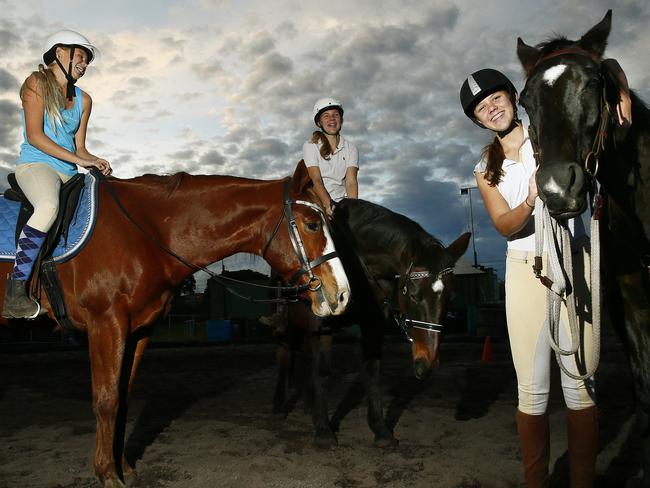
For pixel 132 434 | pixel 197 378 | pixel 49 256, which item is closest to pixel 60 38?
pixel 49 256

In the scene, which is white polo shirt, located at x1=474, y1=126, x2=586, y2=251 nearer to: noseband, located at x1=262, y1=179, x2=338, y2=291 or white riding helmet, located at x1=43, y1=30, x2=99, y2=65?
noseband, located at x1=262, y1=179, x2=338, y2=291

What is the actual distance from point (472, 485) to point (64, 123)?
4.10 meters

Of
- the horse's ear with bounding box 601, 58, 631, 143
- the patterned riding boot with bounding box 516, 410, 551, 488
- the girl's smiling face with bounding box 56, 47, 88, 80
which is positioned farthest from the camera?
the girl's smiling face with bounding box 56, 47, 88, 80

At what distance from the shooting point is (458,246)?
4594 mm

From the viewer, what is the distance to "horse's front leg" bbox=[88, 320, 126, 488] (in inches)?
138

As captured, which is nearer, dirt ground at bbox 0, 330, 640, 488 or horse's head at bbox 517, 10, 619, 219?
horse's head at bbox 517, 10, 619, 219

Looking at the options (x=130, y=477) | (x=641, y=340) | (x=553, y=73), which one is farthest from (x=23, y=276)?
(x=641, y=340)

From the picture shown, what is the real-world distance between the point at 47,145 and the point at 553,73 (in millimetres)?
3399

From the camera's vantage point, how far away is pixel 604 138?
221 centimetres

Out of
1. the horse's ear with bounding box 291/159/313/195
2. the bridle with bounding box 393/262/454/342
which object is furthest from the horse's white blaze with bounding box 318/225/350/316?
the bridle with bounding box 393/262/454/342

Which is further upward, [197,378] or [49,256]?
[49,256]

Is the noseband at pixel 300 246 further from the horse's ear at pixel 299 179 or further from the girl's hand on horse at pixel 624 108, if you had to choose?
the girl's hand on horse at pixel 624 108

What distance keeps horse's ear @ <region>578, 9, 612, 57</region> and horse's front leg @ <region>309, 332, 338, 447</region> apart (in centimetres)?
331

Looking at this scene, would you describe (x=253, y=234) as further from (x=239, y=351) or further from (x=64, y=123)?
(x=239, y=351)
